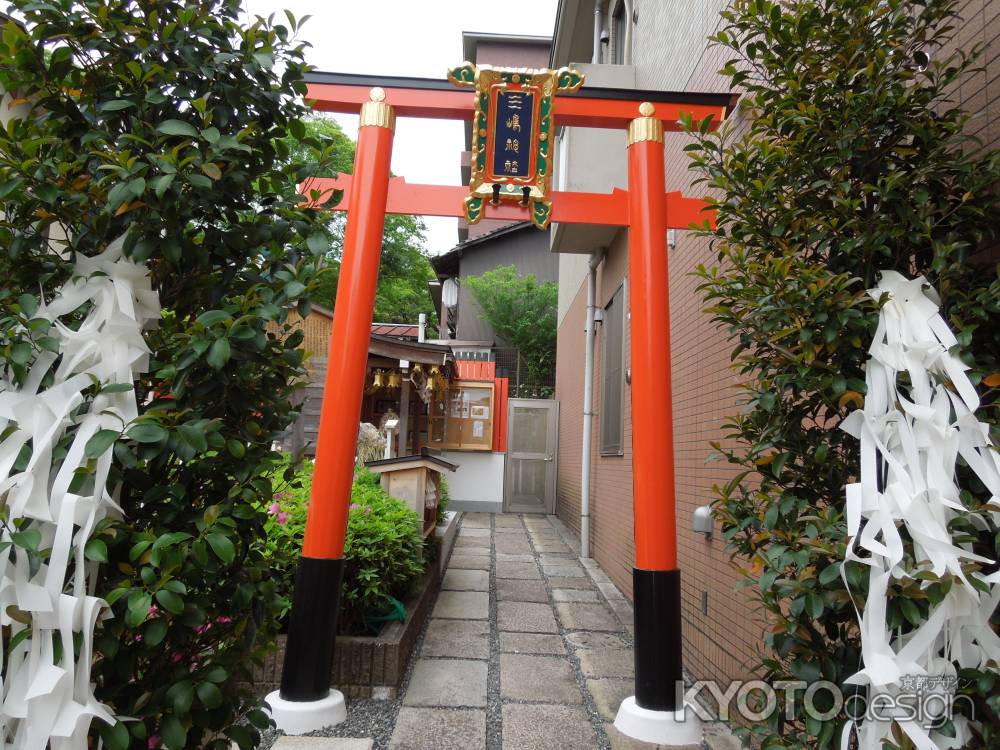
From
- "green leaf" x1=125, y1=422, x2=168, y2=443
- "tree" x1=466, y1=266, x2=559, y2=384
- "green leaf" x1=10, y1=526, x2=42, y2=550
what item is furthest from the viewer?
"tree" x1=466, y1=266, x2=559, y2=384

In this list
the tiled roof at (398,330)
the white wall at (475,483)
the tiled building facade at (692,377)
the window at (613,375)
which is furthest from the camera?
the tiled roof at (398,330)

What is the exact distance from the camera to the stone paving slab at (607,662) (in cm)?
397

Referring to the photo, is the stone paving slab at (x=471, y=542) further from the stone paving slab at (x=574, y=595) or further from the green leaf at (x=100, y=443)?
the green leaf at (x=100, y=443)

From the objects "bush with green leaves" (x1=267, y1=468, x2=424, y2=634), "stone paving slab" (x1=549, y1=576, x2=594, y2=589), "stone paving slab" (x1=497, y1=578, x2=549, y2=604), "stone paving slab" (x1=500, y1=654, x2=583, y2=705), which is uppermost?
"bush with green leaves" (x1=267, y1=468, x2=424, y2=634)

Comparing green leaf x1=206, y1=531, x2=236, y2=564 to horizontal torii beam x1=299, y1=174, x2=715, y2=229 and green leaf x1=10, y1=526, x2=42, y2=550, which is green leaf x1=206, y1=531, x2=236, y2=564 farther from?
horizontal torii beam x1=299, y1=174, x2=715, y2=229

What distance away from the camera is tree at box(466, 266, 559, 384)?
1742 centimetres

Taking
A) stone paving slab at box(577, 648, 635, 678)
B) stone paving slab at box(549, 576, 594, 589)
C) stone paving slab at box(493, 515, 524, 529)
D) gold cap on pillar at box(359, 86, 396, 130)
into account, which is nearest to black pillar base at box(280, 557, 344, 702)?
stone paving slab at box(577, 648, 635, 678)

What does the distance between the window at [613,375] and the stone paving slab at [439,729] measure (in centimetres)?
361

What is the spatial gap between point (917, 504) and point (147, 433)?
5.74 ft

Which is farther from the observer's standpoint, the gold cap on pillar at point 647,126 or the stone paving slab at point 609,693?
the gold cap on pillar at point 647,126

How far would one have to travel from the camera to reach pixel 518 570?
7.01 m

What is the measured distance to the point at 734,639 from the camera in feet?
11.1

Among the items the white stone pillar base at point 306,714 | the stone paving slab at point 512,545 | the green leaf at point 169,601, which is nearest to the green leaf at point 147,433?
the green leaf at point 169,601

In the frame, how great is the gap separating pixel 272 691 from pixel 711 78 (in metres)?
4.70
